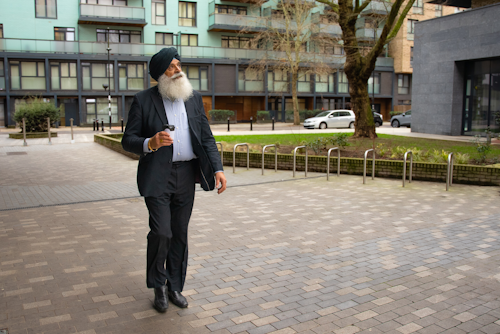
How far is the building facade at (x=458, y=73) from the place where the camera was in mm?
19953

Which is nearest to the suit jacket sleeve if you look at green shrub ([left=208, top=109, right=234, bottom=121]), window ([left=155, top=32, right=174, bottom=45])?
green shrub ([left=208, top=109, right=234, bottom=121])

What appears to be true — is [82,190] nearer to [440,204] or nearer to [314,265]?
[314,265]

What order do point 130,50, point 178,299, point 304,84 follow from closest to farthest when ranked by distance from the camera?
point 178,299, point 130,50, point 304,84

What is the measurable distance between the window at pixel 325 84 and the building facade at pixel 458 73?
23.8 metres

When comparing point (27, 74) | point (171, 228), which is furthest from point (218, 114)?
point (171, 228)

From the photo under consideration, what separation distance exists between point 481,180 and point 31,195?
340 inches

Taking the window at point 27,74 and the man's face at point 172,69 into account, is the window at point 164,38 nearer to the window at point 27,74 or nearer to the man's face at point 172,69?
the window at point 27,74

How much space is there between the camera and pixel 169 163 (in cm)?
357

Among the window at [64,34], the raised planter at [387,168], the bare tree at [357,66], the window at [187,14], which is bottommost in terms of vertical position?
the raised planter at [387,168]

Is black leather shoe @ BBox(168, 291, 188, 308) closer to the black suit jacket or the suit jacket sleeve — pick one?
the black suit jacket

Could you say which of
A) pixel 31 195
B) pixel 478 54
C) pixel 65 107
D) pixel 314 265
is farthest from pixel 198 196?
pixel 65 107

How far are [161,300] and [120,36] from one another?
40.7 metres

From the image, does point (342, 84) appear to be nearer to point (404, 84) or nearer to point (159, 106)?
point (404, 84)

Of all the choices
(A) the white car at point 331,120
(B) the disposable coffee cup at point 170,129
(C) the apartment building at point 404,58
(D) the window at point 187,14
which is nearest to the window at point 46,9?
(D) the window at point 187,14
